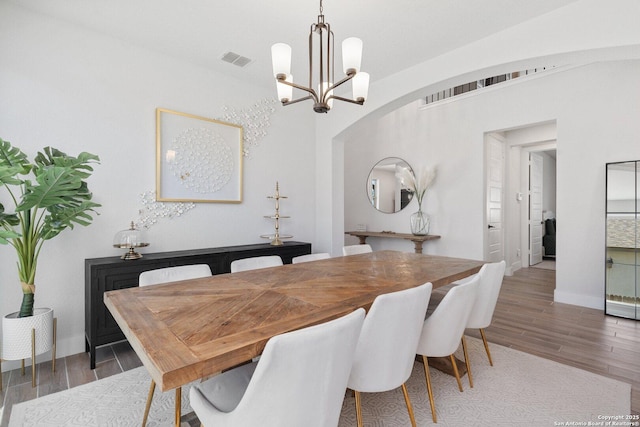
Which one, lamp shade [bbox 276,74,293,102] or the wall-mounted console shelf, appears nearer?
lamp shade [bbox 276,74,293,102]

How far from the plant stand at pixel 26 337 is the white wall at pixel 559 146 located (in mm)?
4702

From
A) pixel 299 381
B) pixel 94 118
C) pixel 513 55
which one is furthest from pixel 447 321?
pixel 94 118

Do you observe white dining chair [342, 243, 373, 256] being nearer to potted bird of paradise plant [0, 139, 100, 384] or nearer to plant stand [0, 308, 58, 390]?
potted bird of paradise plant [0, 139, 100, 384]

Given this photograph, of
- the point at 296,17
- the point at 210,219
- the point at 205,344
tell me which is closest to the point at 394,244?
the point at 210,219

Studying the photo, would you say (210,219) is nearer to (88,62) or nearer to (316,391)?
(88,62)

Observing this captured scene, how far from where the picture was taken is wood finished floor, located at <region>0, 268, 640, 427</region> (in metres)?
2.13

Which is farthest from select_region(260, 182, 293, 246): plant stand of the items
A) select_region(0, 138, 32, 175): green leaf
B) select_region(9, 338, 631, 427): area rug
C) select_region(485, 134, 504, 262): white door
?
select_region(485, 134, 504, 262): white door

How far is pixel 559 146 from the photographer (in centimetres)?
388

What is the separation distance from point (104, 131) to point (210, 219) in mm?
1269

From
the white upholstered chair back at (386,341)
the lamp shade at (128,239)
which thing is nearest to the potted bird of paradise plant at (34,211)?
the lamp shade at (128,239)

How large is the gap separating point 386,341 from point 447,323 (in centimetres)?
52

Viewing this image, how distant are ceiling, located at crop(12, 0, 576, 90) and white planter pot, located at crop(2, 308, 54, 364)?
2354 mm

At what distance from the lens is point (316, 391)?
102cm

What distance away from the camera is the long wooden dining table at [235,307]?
3.17ft
